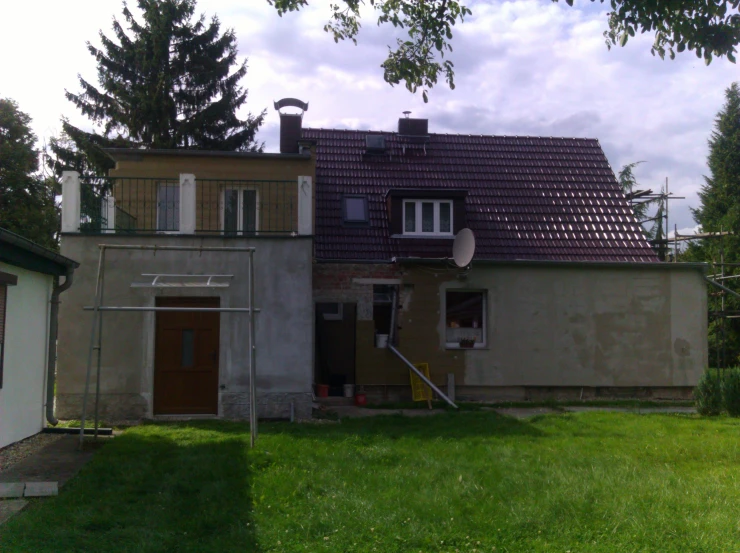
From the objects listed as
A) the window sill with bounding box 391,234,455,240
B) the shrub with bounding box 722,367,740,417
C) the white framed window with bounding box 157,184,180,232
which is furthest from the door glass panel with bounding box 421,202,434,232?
the shrub with bounding box 722,367,740,417

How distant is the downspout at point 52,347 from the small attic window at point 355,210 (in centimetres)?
719

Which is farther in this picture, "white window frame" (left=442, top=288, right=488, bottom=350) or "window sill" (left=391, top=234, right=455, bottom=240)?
"window sill" (left=391, top=234, right=455, bottom=240)

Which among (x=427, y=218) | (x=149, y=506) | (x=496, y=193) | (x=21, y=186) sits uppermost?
(x=21, y=186)

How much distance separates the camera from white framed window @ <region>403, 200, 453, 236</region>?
17.1 m

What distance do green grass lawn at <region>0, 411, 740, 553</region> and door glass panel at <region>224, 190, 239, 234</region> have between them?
4672mm

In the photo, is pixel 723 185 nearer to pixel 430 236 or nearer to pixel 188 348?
pixel 430 236

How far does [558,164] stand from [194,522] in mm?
15521

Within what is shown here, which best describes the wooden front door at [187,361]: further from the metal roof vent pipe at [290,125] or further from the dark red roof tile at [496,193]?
the metal roof vent pipe at [290,125]

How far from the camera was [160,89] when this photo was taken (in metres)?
25.8

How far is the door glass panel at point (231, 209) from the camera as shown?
14219 mm

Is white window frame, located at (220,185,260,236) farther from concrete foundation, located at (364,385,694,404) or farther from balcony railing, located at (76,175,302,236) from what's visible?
concrete foundation, located at (364,385,694,404)

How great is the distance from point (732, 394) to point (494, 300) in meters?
5.08

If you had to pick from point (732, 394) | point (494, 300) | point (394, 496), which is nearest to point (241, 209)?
point (494, 300)

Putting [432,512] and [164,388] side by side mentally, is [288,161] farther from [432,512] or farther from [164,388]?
[432,512]
